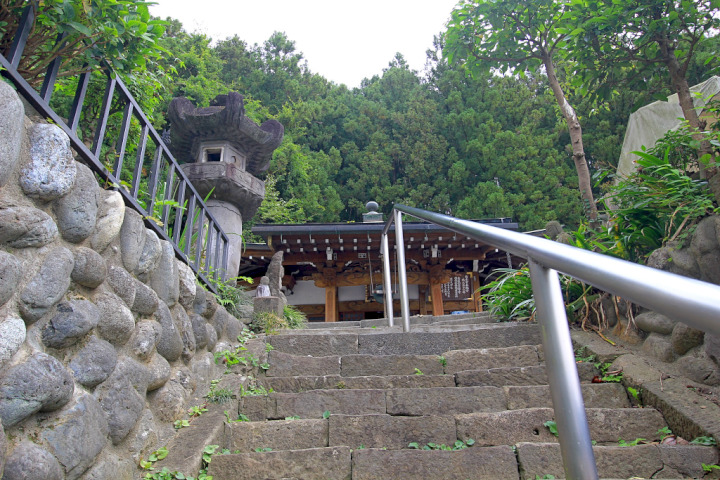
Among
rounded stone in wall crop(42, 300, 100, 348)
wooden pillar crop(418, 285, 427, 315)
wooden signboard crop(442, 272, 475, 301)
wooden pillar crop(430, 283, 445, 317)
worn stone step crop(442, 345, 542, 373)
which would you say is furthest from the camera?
wooden pillar crop(418, 285, 427, 315)

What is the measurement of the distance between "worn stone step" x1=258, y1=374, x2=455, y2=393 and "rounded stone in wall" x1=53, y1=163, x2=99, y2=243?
140cm

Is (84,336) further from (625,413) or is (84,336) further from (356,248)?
(356,248)

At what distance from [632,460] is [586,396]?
553 millimetres

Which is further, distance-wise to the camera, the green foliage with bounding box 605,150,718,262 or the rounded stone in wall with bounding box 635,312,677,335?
the green foliage with bounding box 605,150,718,262

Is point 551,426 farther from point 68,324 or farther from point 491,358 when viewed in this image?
point 68,324

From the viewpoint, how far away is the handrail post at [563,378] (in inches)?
29.3

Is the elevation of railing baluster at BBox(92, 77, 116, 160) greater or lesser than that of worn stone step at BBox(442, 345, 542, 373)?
greater

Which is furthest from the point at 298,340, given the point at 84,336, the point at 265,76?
the point at 265,76

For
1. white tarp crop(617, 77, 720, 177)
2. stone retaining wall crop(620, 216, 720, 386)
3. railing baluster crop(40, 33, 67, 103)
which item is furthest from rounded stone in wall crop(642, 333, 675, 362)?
white tarp crop(617, 77, 720, 177)

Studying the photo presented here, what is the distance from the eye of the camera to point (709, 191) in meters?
2.82

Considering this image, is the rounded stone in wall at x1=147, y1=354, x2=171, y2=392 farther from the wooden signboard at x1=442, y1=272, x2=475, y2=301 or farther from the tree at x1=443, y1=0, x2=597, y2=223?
the wooden signboard at x1=442, y1=272, x2=475, y2=301

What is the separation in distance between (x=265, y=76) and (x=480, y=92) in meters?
7.35

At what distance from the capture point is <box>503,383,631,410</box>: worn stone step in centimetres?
243

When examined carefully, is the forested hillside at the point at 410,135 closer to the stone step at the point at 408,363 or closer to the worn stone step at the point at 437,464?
the stone step at the point at 408,363
